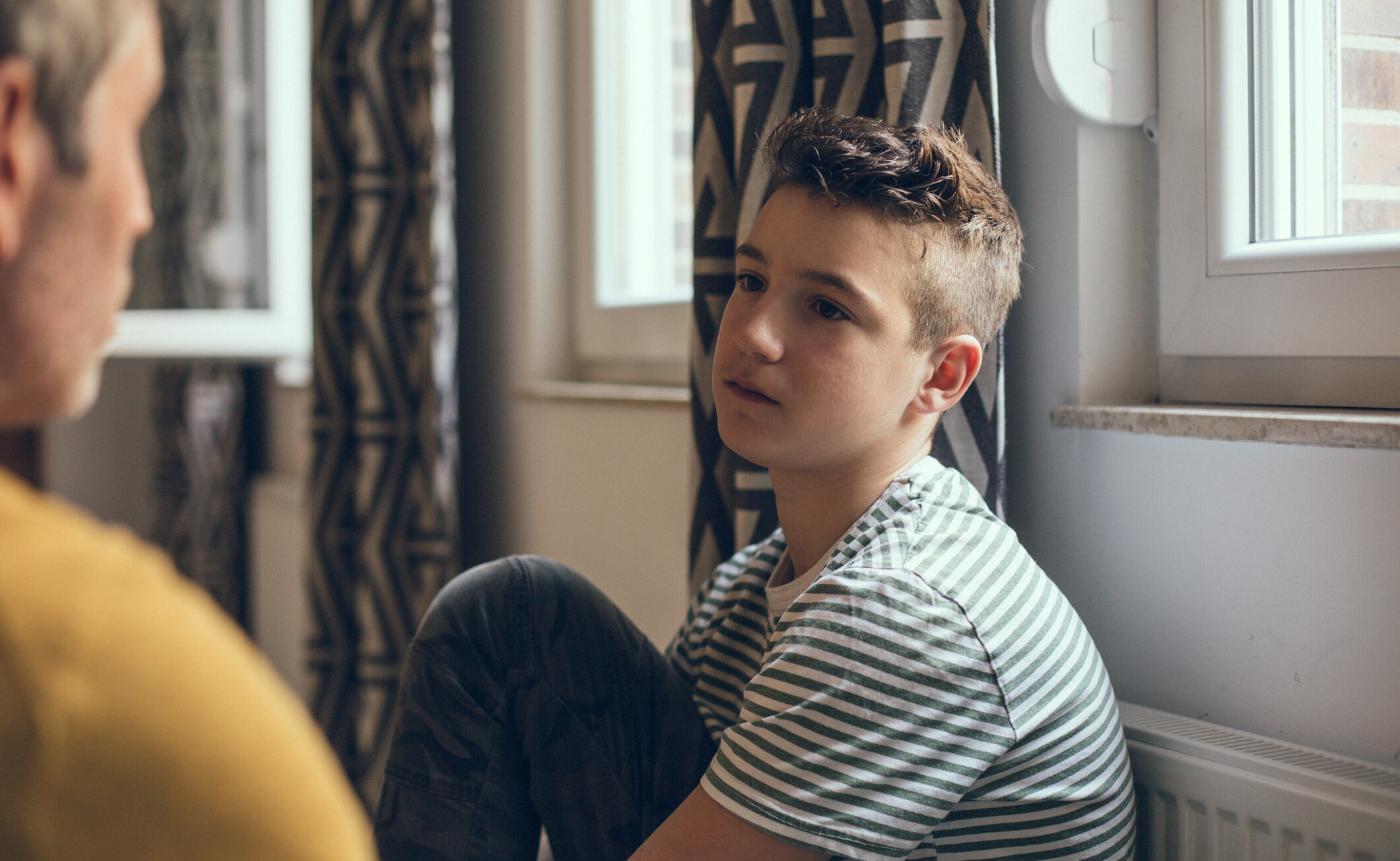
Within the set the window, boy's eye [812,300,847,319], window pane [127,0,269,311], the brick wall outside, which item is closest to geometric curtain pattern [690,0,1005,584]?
boy's eye [812,300,847,319]

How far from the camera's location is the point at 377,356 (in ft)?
5.90

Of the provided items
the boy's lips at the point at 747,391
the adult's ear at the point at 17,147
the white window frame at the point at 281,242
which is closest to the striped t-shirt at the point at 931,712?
the boy's lips at the point at 747,391

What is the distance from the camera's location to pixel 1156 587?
Result: 938 millimetres

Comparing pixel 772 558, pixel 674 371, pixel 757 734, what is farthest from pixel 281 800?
pixel 674 371

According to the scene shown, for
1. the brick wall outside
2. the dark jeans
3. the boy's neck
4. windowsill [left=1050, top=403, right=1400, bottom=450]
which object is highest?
the brick wall outside

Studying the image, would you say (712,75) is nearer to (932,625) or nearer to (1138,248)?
(1138,248)

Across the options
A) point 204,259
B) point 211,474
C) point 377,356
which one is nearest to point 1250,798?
point 377,356

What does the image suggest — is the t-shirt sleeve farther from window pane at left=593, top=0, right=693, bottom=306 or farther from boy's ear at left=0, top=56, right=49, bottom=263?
window pane at left=593, top=0, right=693, bottom=306

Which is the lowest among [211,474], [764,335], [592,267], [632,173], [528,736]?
[528,736]

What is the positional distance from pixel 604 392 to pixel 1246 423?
36.0 inches

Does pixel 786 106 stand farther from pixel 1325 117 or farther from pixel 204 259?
pixel 204 259

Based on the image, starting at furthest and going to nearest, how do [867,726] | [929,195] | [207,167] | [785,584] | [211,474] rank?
[211,474] → [207,167] → [785,584] → [929,195] → [867,726]

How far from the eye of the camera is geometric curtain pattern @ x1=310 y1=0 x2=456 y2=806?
5.72ft

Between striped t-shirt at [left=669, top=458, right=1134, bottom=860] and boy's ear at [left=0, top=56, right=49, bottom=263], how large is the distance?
51 centimetres
